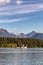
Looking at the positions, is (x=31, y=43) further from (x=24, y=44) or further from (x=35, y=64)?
(x=35, y=64)

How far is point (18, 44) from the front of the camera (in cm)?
19512

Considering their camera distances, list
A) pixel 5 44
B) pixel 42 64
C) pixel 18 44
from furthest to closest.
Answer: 1. pixel 18 44
2. pixel 5 44
3. pixel 42 64

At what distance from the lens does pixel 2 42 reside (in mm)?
184125

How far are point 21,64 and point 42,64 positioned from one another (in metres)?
2.54

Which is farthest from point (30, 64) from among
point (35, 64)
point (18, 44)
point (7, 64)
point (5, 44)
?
point (18, 44)

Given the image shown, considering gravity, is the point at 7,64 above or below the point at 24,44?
below

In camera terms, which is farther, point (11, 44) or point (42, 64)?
point (11, 44)

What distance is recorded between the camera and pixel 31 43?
7800 inches

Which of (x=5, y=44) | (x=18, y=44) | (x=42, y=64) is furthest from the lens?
(x=18, y=44)

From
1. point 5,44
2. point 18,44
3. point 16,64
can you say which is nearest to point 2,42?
point 5,44

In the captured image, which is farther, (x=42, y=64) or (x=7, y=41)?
(x=7, y=41)

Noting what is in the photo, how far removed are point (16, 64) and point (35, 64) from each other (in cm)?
231

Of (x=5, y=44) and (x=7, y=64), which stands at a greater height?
(x=5, y=44)

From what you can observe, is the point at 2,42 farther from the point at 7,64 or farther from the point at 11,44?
the point at 7,64
